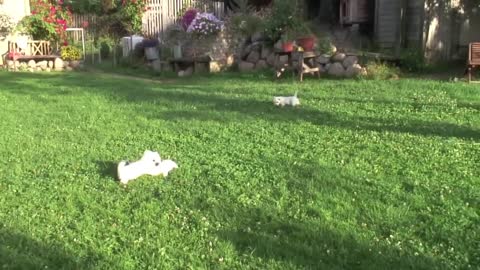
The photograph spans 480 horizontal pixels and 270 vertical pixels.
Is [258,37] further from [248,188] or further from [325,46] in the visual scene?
[248,188]

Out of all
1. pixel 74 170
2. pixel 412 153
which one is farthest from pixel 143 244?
pixel 412 153

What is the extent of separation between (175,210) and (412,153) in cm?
246

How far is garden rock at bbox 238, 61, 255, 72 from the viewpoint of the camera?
43.4 ft

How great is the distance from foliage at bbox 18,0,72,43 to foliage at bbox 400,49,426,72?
1055 centimetres

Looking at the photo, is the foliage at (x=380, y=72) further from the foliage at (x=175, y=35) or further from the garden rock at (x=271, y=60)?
the foliage at (x=175, y=35)

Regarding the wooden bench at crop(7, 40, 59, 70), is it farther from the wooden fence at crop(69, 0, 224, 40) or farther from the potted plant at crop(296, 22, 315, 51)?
the potted plant at crop(296, 22, 315, 51)

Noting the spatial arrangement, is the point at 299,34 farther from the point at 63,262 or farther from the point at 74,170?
the point at 63,262

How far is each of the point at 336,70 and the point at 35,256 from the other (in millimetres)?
9396

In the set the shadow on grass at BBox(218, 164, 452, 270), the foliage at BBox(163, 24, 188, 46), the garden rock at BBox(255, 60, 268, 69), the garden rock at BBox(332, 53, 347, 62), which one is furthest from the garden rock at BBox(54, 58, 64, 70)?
the shadow on grass at BBox(218, 164, 452, 270)

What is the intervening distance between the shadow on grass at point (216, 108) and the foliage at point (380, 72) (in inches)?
122

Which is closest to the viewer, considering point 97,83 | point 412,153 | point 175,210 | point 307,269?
point 307,269

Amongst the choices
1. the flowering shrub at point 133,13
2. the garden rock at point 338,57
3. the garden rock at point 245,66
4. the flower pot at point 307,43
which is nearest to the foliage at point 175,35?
the garden rock at point 245,66

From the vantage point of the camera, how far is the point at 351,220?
11.8 feet

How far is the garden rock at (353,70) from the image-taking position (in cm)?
1138
